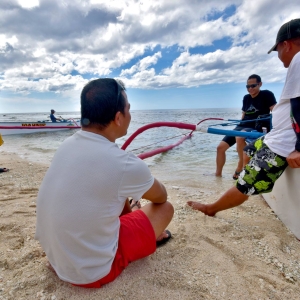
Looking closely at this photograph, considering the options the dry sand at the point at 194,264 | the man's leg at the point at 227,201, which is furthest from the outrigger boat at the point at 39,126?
the man's leg at the point at 227,201

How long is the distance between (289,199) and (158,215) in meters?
1.31

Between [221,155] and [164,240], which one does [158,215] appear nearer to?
[164,240]

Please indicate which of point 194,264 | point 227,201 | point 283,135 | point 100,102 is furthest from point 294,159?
point 100,102

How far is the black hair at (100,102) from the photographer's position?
4.21 ft

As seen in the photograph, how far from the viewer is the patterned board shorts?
1.90 m

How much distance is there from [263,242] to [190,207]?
0.86m

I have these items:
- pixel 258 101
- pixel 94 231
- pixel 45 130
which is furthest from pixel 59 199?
pixel 45 130

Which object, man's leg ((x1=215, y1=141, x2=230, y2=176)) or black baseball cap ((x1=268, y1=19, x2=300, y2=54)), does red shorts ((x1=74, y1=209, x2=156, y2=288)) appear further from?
man's leg ((x1=215, y1=141, x2=230, y2=176))

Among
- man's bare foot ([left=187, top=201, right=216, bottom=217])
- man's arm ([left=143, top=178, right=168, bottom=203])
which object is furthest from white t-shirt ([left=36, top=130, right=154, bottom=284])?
man's bare foot ([left=187, top=201, right=216, bottom=217])

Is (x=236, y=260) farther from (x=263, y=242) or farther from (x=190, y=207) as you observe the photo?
(x=190, y=207)

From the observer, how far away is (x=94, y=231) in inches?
49.8

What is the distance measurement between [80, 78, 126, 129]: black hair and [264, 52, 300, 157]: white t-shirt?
3.92ft

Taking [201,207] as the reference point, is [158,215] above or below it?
above

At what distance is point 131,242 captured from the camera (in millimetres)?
1529
